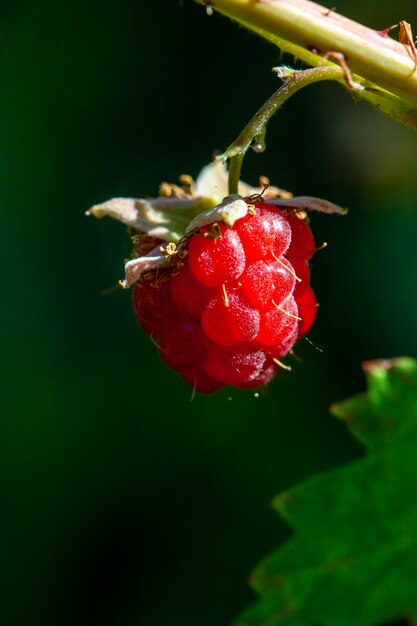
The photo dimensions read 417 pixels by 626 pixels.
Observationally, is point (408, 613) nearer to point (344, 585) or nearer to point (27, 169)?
point (344, 585)

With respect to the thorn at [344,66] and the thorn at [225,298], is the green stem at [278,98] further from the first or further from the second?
the thorn at [225,298]

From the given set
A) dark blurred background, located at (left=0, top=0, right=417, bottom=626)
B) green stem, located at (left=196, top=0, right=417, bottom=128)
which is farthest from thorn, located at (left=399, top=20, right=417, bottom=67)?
dark blurred background, located at (left=0, top=0, right=417, bottom=626)

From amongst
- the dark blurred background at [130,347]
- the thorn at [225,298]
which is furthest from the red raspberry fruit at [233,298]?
the dark blurred background at [130,347]

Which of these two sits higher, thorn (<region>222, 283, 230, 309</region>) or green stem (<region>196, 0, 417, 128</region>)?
green stem (<region>196, 0, 417, 128</region>)

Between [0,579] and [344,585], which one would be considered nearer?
[344,585]

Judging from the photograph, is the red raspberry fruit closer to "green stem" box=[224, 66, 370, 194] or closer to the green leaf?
"green stem" box=[224, 66, 370, 194]

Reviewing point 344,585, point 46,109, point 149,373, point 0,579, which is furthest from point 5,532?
point 344,585
